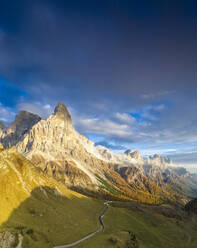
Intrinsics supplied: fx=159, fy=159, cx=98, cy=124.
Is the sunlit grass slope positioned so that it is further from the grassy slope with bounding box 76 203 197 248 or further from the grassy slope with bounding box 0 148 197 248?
the grassy slope with bounding box 76 203 197 248

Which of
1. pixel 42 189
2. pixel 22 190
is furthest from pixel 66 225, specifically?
pixel 42 189

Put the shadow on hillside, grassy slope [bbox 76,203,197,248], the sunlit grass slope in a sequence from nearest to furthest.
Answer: the shadow on hillside, the sunlit grass slope, grassy slope [bbox 76,203,197,248]

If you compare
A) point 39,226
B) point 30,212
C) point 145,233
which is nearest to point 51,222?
point 39,226

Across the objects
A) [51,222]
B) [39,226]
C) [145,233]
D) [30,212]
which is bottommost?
[145,233]

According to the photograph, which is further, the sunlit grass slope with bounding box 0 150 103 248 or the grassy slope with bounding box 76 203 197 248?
the grassy slope with bounding box 76 203 197 248

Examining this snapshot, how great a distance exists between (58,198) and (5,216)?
6729cm

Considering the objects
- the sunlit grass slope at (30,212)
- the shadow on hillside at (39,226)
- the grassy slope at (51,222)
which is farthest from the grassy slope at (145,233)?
the sunlit grass slope at (30,212)

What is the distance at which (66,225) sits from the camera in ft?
275

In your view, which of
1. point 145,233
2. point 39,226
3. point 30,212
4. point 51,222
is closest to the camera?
point 39,226

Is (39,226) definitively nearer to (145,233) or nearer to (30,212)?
(30,212)

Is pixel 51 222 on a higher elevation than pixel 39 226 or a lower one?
lower

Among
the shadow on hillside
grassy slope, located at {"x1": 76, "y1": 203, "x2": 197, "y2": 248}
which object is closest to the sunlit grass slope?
the shadow on hillside

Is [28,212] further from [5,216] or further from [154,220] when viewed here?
[154,220]

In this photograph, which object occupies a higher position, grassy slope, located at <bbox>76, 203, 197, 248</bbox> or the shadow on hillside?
the shadow on hillside
